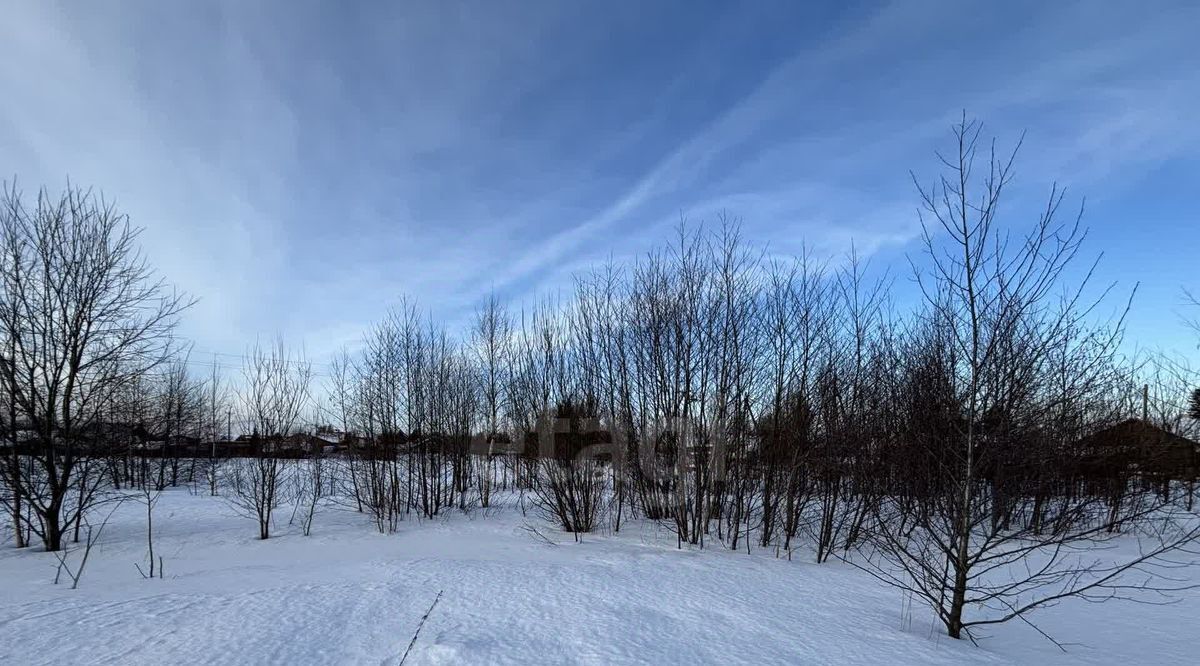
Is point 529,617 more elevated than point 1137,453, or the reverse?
point 1137,453

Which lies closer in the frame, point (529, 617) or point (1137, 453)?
point (529, 617)

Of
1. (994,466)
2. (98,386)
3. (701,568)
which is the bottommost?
(701,568)

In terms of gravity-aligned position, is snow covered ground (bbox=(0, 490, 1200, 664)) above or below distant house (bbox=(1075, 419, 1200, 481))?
below

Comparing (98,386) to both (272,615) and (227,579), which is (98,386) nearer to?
(227,579)

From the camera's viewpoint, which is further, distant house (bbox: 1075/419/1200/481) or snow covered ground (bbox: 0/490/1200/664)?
distant house (bbox: 1075/419/1200/481)

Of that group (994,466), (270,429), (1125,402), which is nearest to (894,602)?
(994,466)

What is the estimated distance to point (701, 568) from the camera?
6891 millimetres

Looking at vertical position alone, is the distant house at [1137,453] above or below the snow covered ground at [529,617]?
above

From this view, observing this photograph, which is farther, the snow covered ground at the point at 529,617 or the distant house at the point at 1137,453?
the distant house at the point at 1137,453

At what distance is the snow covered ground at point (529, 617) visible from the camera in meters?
3.80

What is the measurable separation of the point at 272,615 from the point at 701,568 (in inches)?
181

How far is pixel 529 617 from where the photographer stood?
4.62 m

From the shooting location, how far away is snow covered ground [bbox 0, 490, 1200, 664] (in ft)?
12.5

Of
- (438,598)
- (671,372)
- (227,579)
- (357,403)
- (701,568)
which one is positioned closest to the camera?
(438,598)
